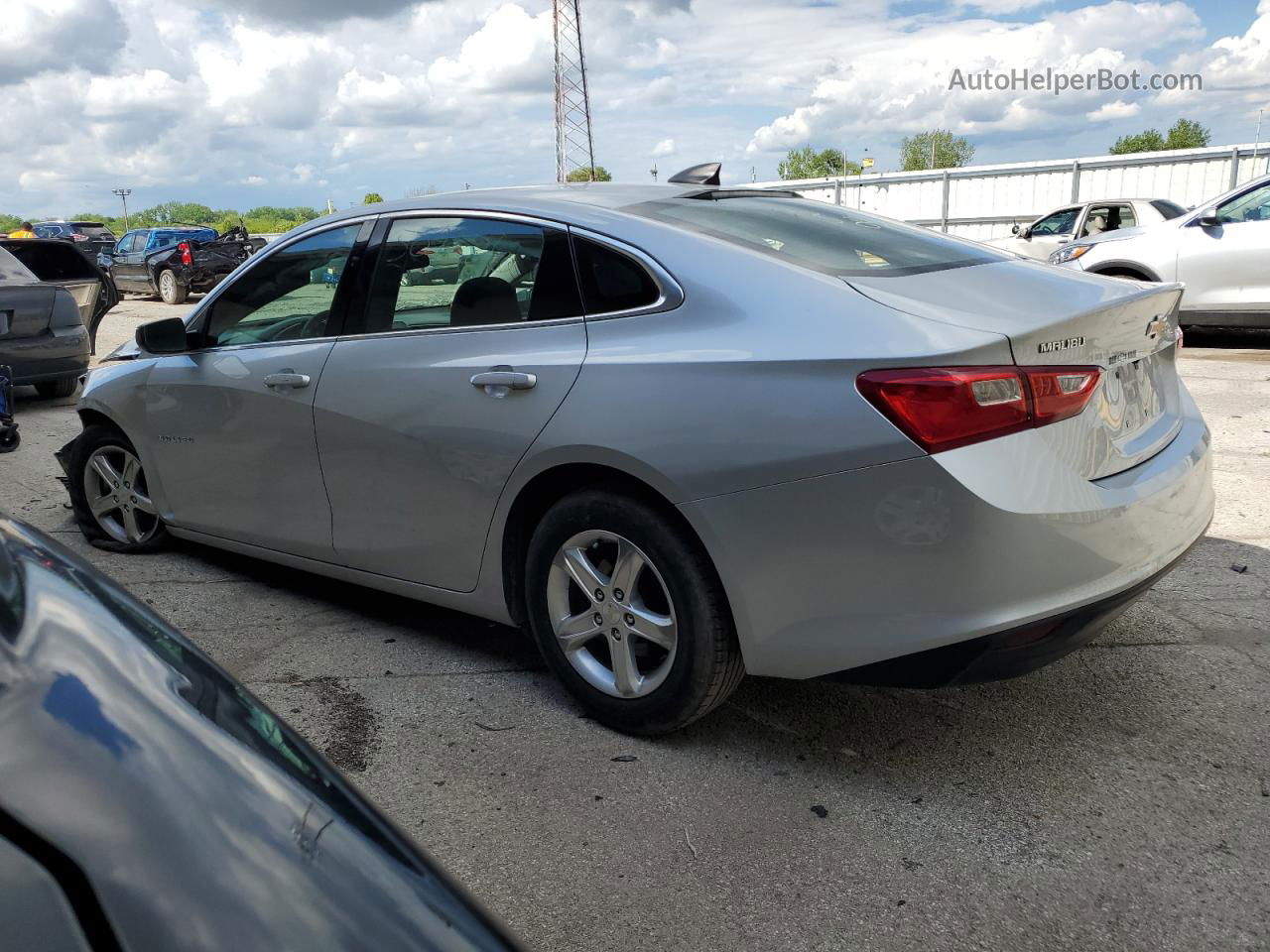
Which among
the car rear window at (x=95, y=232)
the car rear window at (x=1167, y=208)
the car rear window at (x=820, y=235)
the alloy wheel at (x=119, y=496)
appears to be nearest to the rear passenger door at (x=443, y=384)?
the car rear window at (x=820, y=235)

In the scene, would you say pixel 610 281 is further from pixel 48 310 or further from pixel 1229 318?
pixel 1229 318

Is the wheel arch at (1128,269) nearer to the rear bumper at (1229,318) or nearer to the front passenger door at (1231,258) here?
the front passenger door at (1231,258)

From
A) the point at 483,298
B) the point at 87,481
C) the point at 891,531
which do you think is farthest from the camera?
the point at 87,481

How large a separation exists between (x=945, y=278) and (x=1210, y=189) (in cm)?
2249

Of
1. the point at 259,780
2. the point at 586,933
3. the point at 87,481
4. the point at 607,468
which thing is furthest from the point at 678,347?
the point at 87,481

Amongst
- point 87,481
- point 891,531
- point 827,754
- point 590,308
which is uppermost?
point 590,308

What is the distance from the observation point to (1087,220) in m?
16.2

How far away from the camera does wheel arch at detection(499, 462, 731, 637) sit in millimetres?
2893

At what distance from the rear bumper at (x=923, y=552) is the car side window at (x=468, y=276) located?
0.88 meters

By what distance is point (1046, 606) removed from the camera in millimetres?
2572

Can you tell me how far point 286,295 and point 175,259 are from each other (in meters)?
20.7

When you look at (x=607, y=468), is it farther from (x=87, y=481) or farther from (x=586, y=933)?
(x=87, y=481)

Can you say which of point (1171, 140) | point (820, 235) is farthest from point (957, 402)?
point (1171, 140)

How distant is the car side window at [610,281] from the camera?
3062mm
